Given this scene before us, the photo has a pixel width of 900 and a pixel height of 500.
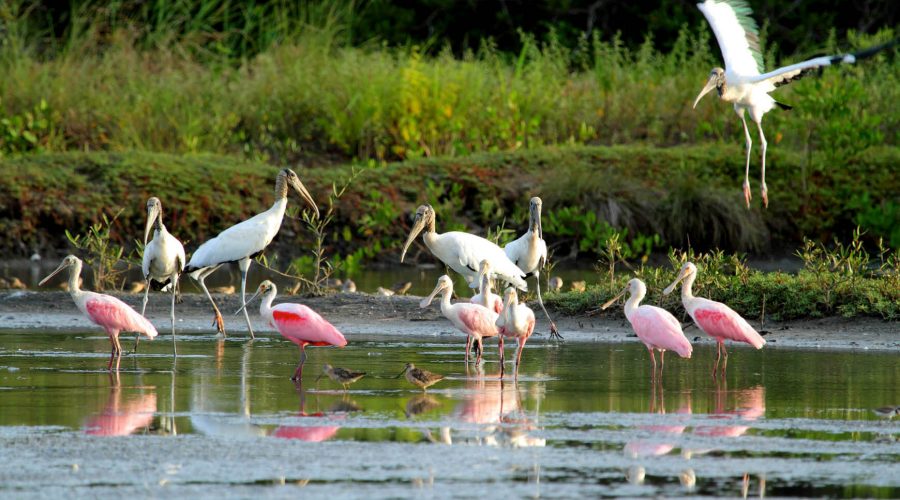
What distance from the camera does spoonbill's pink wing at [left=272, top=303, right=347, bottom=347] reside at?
1023 cm

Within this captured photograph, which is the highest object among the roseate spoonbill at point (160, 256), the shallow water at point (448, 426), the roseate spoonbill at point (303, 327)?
the roseate spoonbill at point (160, 256)

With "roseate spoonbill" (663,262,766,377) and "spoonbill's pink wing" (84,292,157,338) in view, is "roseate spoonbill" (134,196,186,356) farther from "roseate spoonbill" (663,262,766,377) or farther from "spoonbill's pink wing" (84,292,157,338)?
"roseate spoonbill" (663,262,766,377)

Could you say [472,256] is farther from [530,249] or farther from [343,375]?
[343,375]

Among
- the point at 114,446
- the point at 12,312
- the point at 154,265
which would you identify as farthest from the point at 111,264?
the point at 114,446

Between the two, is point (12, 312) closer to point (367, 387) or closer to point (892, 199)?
point (367, 387)

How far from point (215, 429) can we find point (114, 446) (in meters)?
0.69

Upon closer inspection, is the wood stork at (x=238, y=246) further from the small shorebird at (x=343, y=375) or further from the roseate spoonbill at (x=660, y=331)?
the roseate spoonbill at (x=660, y=331)

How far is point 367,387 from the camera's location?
9.69m

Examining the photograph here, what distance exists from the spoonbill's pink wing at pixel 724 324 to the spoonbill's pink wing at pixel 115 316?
3829 millimetres

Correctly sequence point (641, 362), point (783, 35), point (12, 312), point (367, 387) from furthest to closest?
point (783, 35) → point (12, 312) → point (641, 362) → point (367, 387)

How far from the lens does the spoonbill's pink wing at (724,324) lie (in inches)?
404

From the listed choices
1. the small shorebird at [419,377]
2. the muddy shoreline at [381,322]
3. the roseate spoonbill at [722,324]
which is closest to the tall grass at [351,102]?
the muddy shoreline at [381,322]

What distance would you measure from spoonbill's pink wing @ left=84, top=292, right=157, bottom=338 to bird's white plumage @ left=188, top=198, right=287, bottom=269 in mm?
2966

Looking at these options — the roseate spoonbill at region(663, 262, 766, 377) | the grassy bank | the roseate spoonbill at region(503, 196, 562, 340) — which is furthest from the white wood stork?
the grassy bank
